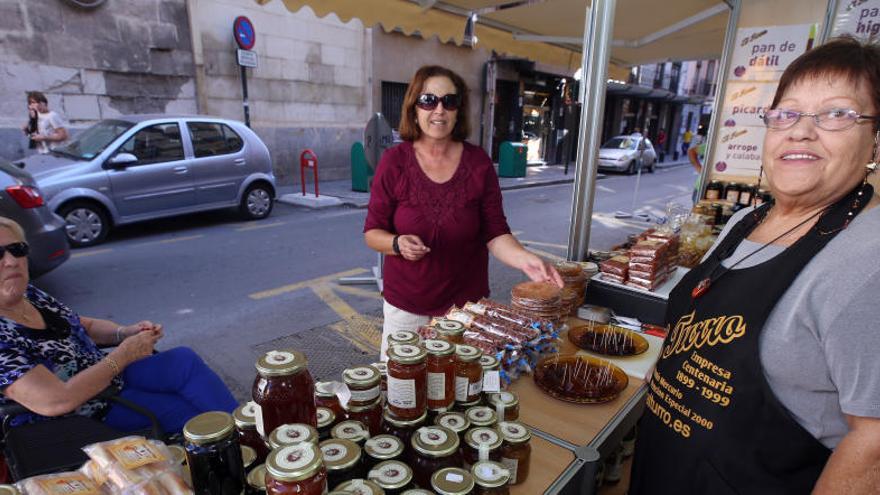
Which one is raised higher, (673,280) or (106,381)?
(673,280)

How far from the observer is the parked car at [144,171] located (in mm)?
6535

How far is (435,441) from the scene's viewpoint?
116cm

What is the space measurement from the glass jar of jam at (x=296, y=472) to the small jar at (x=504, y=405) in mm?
658

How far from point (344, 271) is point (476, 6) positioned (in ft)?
11.5

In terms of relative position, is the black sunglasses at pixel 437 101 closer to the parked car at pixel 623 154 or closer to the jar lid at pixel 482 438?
the jar lid at pixel 482 438

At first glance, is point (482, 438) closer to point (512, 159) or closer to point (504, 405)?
point (504, 405)

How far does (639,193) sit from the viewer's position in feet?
45.9

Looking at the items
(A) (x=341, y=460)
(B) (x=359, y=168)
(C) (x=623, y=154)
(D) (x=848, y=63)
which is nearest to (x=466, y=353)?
(A) (x=341, y=460)

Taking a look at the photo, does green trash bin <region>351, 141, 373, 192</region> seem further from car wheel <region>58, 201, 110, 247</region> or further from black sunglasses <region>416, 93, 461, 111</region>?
black sunglasses <region>416, 93, 461, 111</region>

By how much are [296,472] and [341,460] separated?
0.69ft

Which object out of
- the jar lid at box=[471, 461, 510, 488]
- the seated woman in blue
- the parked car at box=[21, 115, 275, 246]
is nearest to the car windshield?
the parked car at box=[21, 115, 275, 246]

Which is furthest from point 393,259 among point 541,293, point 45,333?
point 45,333

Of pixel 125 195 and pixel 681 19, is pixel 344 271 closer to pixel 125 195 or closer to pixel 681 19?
pixel 125 195

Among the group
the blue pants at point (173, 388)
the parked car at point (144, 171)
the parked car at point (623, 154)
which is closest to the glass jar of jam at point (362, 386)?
the blue pants at point (173, 388)
